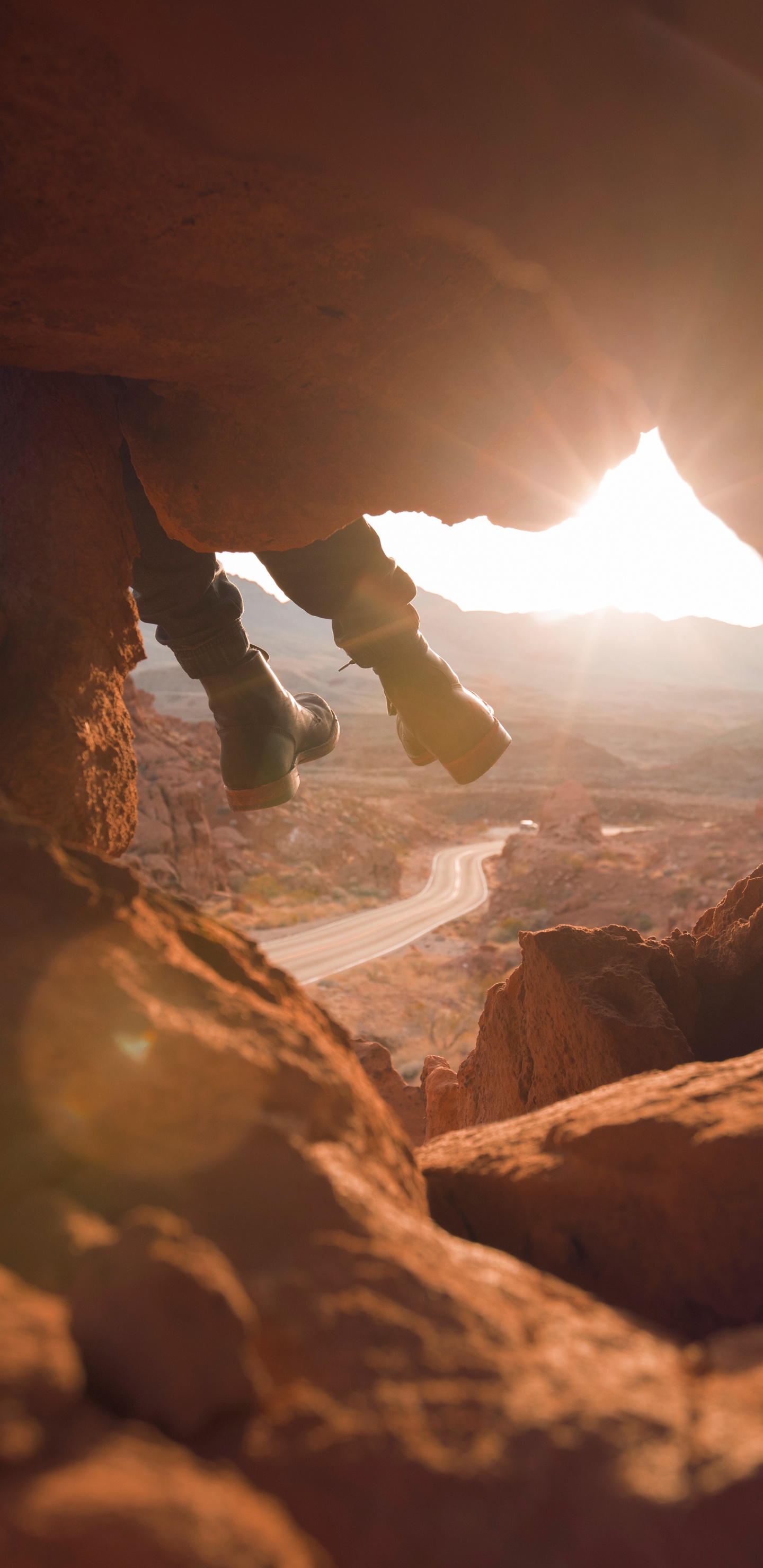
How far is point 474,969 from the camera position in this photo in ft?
47.3

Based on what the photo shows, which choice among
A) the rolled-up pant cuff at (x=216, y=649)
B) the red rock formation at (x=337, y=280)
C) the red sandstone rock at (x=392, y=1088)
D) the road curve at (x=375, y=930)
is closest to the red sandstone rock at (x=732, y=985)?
the red rock formation at (x=337, y=280)

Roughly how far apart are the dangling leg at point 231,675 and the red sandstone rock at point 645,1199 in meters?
1.93

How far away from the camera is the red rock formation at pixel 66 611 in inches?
67.1

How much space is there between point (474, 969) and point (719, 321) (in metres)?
13.7

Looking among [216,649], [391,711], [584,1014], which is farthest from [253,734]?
[584,1014]

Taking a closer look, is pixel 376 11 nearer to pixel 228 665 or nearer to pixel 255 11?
pixel 255 11

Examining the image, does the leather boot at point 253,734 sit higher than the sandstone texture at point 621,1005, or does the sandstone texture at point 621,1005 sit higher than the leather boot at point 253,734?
the leather boot at point 253,734

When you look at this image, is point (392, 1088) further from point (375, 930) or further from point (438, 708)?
point (375, 930)

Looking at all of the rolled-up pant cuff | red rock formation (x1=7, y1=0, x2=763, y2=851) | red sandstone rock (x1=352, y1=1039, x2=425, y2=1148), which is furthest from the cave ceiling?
red sandstone rock (x1=352, y1=1039, x2=425, y2=1148)

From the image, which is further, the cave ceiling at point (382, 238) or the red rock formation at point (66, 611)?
the red rock formation at point (66, 611)

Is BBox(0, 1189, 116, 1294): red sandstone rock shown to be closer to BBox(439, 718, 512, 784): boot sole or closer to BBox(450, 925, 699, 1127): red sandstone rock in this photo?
BBox(450, 925, 699, 1127): red sandstone rock

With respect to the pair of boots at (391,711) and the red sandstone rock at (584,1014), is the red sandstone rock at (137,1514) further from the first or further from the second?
the pair of boots at (391,711)

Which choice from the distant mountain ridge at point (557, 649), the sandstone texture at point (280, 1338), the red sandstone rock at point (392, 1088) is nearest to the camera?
the sandstone texture at point (280, 1338)

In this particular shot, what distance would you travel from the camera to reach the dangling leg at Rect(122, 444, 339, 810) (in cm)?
288
